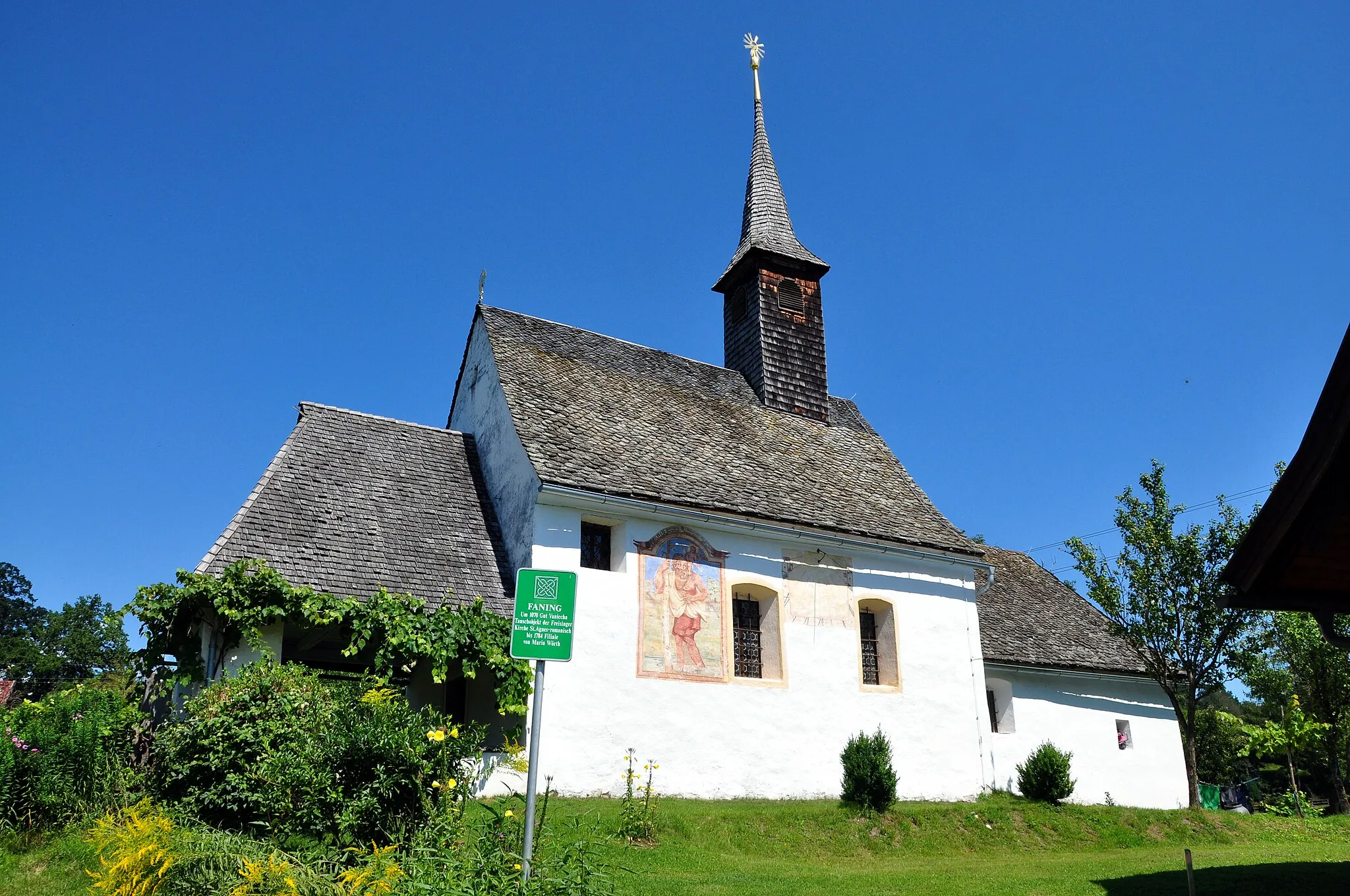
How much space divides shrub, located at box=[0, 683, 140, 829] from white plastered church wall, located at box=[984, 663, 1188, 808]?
50.2 ft

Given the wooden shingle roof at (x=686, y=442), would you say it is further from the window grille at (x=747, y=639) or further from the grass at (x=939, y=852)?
the grass at (x=939, y=852)

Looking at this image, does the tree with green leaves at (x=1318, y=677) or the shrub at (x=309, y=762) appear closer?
the shrub at (x=309, y=762)

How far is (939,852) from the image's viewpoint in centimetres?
1440

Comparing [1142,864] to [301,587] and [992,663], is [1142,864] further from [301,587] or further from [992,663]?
[301,587]

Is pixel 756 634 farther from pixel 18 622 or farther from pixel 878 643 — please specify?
pixel 18 622

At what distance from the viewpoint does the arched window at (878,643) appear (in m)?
18.2

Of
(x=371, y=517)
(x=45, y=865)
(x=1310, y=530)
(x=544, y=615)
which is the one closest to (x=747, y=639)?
(x=371, y=517)

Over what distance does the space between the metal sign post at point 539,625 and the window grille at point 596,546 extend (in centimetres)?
947

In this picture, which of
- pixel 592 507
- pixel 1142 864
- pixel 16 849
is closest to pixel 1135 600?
pixel 1142 864

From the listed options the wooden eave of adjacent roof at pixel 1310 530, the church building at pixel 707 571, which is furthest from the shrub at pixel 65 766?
the wooden eave of adjacent roof at pixel 1310 530

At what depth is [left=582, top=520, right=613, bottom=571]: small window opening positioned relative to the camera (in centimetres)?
1609

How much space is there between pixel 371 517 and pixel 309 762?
7.75 meters

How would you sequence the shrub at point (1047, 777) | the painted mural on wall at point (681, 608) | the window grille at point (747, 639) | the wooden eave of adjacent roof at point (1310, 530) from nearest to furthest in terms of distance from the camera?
the wooden eave of adjacent roof at point (1310, 530), the painted mural on wall at point (681, 608), the window grille at point (747, 639), the shrub at point (1047, 777)

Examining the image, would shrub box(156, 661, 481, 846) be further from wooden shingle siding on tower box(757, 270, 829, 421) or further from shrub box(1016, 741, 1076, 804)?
wooden shingle siding on tower box(757, 270, 829, 421)
